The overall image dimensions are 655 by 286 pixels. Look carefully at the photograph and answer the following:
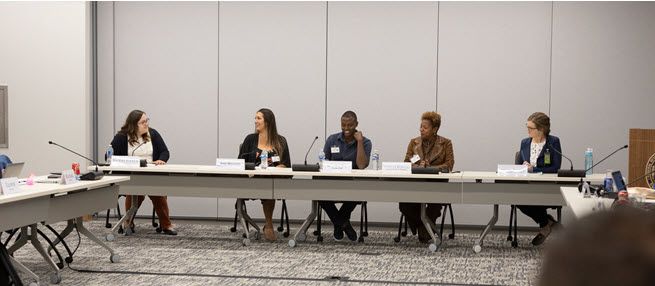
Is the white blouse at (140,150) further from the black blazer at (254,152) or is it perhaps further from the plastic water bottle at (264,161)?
the plastic water bottle at (264,161)

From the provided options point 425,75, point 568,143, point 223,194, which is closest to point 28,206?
point 223,194

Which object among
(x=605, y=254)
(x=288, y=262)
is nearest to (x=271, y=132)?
(x=288, y=262)

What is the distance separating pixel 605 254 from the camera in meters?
0.35

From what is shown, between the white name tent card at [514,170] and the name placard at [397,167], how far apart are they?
74cm

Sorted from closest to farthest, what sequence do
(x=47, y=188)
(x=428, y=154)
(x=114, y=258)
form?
(x=47, y=188)
(x=114, y=258)
(x=428, y=154)

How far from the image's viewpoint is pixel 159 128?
839 centimetres

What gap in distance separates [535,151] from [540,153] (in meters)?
0.07

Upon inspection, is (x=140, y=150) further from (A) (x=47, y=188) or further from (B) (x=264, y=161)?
(A) (x=47, y=188)

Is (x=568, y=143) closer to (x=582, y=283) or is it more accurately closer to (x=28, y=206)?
(x=28, y=206)

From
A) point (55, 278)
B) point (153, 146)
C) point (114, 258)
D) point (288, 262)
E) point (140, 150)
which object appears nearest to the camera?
point (55, 278)

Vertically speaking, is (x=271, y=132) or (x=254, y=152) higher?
(x=271, y=132)

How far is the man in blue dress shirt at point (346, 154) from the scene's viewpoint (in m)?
6.80

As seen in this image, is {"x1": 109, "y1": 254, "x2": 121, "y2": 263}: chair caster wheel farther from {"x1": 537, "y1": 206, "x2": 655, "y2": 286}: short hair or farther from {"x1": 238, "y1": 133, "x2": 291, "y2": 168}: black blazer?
{"x1": 537, "y1": 206, "x2": 655, "y2": 286}: short hair

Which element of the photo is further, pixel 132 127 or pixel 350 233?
pixel 132 127
